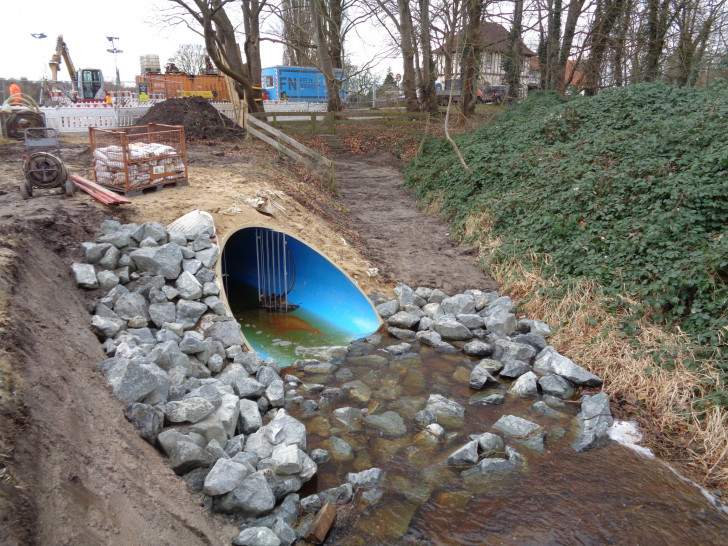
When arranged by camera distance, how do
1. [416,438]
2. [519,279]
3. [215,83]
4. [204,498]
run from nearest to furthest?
[204,498]
[416,438]
[519,279]
[215,83]

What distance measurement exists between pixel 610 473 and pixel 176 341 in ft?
16.2

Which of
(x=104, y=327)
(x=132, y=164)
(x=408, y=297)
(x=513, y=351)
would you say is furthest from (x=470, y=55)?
(x=104, y=327)

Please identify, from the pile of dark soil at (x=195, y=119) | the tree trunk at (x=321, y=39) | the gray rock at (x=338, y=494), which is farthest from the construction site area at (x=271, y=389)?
the tree trunk at (x=321, y=39)

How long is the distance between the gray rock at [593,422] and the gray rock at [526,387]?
56 cm

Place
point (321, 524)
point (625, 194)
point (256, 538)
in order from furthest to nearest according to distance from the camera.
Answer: point (625, 194), point (321, 524), point (256, 538)

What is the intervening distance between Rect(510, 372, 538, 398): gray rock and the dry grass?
31.7 inches

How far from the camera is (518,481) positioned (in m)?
4.89

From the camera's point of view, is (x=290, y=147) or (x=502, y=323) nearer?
(x=502, y=323)

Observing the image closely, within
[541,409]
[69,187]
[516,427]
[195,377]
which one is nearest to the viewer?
[516,427]

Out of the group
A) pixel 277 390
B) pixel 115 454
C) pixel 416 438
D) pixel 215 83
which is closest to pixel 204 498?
pixel 115 454

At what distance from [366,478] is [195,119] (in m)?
13.3

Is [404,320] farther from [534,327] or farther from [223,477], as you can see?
[223,477]

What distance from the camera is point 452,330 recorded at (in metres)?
7.98

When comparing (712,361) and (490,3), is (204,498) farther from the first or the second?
(490,3)
